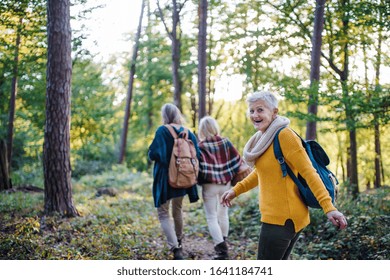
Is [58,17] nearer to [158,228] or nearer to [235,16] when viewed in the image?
[235,16]

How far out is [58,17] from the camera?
5312 millimetres

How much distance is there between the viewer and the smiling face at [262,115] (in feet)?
9.06

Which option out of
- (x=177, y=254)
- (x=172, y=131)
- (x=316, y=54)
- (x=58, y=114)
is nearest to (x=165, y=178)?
(x=172, y=131)

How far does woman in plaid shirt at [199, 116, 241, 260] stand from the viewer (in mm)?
4902

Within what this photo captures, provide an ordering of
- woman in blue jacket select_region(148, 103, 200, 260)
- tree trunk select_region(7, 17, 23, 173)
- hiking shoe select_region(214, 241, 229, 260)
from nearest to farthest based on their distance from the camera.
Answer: woman in blue jacket select_region(148, 103, 200, 260) < hiking shoe select_region(214, 241, 229, 260) < tree trunk select_region(7, 17, 23, 173)

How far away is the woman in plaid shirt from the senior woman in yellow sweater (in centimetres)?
220

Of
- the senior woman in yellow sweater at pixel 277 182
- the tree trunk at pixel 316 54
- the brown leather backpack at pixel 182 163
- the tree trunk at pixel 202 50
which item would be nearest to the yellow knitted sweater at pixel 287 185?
the senior woman in yellow sweater at pixel 277 182

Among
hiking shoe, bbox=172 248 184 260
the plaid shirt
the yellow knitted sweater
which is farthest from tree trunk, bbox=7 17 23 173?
the yellow knitted sweater

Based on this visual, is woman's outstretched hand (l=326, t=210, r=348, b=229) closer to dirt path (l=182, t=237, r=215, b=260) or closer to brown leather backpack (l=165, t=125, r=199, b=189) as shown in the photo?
brown leather backpack (l=165, t=125, r=199, b=189)

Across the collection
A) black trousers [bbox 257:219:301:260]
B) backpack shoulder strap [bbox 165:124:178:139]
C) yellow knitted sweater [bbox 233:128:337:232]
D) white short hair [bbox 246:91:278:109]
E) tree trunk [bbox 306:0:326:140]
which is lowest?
black trousers [bbox 257:219:301:260]

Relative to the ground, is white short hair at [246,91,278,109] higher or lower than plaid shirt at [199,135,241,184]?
higher

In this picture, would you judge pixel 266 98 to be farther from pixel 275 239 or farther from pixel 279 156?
pixel 275 239

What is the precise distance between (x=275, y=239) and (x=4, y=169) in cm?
460

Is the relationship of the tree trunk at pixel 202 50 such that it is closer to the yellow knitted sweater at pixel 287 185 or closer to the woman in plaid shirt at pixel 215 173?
the woman in plaid shirt at pixel 215 173
